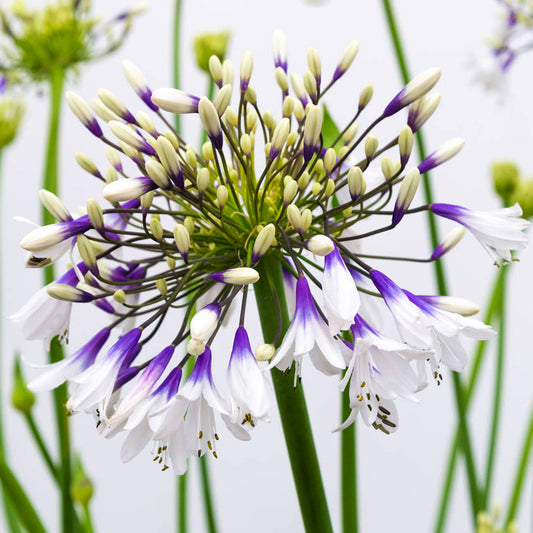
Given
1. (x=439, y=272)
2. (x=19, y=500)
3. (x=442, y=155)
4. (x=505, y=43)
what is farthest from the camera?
(x=505, y=43)

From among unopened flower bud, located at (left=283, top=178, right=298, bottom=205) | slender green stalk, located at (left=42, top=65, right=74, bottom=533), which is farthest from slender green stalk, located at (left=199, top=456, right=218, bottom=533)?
unopened flower bud, located at (left=283, top=178, right=298, bottom=205)

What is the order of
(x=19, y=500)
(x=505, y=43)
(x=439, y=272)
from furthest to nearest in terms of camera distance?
(x=505, y=43), (x=439, y=272), (x=19, y=500)

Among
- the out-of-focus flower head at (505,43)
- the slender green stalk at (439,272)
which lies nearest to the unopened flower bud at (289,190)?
the slender green stalk at (439,272)

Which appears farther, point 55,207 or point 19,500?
point 19,500

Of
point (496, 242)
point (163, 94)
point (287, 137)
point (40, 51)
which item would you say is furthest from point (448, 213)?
point (40, 51)

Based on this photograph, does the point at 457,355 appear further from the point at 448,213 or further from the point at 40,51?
the point at 40,51

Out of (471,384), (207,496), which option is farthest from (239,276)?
(471,384)

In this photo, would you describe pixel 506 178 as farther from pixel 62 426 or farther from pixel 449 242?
pixel 62 426

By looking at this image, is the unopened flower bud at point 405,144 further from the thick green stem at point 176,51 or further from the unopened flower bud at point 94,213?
the thick green stem at point 176,51
